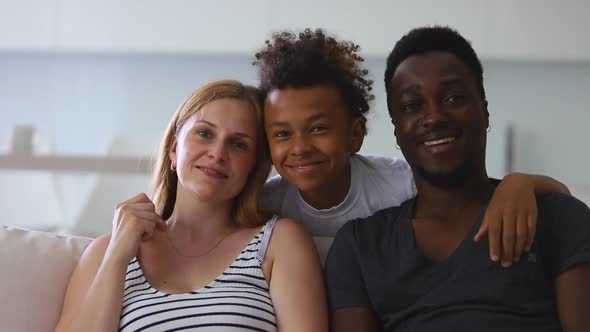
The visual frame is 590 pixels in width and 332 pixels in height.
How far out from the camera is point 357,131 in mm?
1552

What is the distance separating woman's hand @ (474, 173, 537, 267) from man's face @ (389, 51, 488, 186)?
0.33ft

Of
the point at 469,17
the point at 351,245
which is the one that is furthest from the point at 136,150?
the point at 351,245

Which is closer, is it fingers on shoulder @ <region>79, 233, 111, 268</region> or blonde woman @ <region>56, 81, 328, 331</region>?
blonde woman @ <region>56, 81, 328, 331</region>

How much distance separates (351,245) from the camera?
4.40 ft

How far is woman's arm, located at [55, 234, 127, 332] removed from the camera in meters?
1.25

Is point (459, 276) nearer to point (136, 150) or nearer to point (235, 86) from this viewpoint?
point (235, 86)

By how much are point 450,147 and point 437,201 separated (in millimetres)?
129

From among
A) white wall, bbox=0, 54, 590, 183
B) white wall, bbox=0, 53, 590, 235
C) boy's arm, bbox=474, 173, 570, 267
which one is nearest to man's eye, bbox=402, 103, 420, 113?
boy's arm, bbox=474, 173, 570, 267

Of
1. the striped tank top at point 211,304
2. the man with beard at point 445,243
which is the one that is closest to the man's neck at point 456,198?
the man with beard at point 445,243

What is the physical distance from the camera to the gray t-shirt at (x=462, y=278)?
1.17 metres

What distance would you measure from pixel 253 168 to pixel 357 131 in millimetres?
247

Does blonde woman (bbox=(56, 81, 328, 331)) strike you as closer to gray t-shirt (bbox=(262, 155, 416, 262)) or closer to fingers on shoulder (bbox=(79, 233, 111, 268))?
fingers on shoulder (bbox=(79, 233, 111, 268))

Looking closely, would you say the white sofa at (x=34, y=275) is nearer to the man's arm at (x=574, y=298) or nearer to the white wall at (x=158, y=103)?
the man's arm at (x=574, y=298)

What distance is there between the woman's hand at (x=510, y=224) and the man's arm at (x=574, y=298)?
0.08 m
